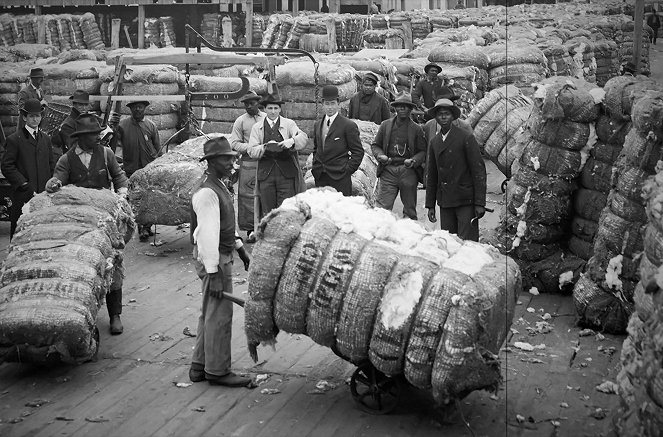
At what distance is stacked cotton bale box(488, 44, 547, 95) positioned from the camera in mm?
18500

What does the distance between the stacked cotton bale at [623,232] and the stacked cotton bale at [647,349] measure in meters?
1.63

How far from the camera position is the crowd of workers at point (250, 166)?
7266mm

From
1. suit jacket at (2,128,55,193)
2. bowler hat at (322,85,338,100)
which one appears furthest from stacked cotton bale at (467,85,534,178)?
suit jacket at (2,128,55,193)

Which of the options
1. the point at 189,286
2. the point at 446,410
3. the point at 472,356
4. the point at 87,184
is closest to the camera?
the point at 472,356

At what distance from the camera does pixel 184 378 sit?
7480mm

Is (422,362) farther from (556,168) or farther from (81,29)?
(81,29)

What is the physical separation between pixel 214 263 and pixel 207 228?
283mm

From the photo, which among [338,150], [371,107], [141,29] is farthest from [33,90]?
[141,29]

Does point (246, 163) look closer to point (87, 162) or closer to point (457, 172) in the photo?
point (87, 162)

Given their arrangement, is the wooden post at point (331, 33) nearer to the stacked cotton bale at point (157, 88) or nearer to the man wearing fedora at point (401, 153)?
the stacked cotton bale at point (157, 88)

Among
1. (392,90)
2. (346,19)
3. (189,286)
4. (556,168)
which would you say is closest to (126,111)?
(392,90)

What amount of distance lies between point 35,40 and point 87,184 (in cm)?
2848

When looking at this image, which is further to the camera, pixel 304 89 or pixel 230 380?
pixel 304 89

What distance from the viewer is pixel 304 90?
15461 mm
